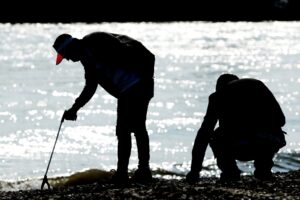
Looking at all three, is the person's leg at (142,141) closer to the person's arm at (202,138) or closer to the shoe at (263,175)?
the person's arm at (202,138)

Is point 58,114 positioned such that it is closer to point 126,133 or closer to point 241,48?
point 126,133

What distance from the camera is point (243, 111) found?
37.1 feet

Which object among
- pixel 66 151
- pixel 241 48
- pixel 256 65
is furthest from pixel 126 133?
pixel 241 48

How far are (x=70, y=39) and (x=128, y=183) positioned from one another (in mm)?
2107

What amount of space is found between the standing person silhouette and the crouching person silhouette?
1066mm

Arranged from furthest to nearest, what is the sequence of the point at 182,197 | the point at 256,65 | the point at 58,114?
the point at 256,65, the point at 58,114, the point at 182,197

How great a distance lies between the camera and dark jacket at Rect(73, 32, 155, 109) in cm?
1172

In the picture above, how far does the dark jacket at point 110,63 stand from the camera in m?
11.7

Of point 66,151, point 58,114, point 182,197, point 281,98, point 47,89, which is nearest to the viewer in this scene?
point 182,197

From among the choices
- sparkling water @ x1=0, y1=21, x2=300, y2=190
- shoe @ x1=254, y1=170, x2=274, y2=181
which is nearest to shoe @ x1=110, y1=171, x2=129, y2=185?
shoe @ x1=254, y1=170, x2=274, y2=181

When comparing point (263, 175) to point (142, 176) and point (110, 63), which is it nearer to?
point (142, 176)

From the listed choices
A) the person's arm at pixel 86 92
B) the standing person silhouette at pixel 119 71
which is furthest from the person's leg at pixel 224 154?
the person's arm at pixel 86 92

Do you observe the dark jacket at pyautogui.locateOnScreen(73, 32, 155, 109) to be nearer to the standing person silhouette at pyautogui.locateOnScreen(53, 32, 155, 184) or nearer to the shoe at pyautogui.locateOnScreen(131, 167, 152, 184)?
the standing person silhouette at pyautogui.locateOnScreen(53, 32, 155, 184)

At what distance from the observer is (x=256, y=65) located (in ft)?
231
